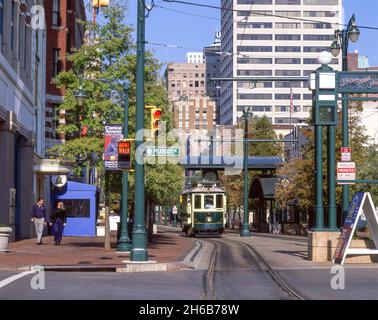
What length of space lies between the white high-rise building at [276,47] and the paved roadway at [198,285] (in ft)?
492

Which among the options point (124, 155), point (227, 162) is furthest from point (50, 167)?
point (227, 162)

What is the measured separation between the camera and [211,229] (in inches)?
2126

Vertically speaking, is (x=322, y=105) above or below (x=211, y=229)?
above

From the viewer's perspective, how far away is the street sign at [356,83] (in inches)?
977

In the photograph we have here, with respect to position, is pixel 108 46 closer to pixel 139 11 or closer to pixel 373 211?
pixel 139 11

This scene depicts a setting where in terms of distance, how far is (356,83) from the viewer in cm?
2488

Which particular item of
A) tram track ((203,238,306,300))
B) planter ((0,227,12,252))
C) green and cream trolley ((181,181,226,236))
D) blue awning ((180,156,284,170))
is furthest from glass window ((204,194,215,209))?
planter ((0,227,12,252))

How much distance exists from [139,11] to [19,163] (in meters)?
19.4

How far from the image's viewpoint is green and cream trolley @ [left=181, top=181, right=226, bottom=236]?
175ft

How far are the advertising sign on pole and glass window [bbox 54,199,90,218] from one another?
2007cm

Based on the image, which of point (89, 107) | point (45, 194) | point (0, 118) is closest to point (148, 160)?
point (89, 107)

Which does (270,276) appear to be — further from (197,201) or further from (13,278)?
(197,201)

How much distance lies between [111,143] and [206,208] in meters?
25.1

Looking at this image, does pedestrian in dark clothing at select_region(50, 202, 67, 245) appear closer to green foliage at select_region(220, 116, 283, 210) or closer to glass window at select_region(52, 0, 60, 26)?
glass window at select_region(52, 0, 60, 26)
